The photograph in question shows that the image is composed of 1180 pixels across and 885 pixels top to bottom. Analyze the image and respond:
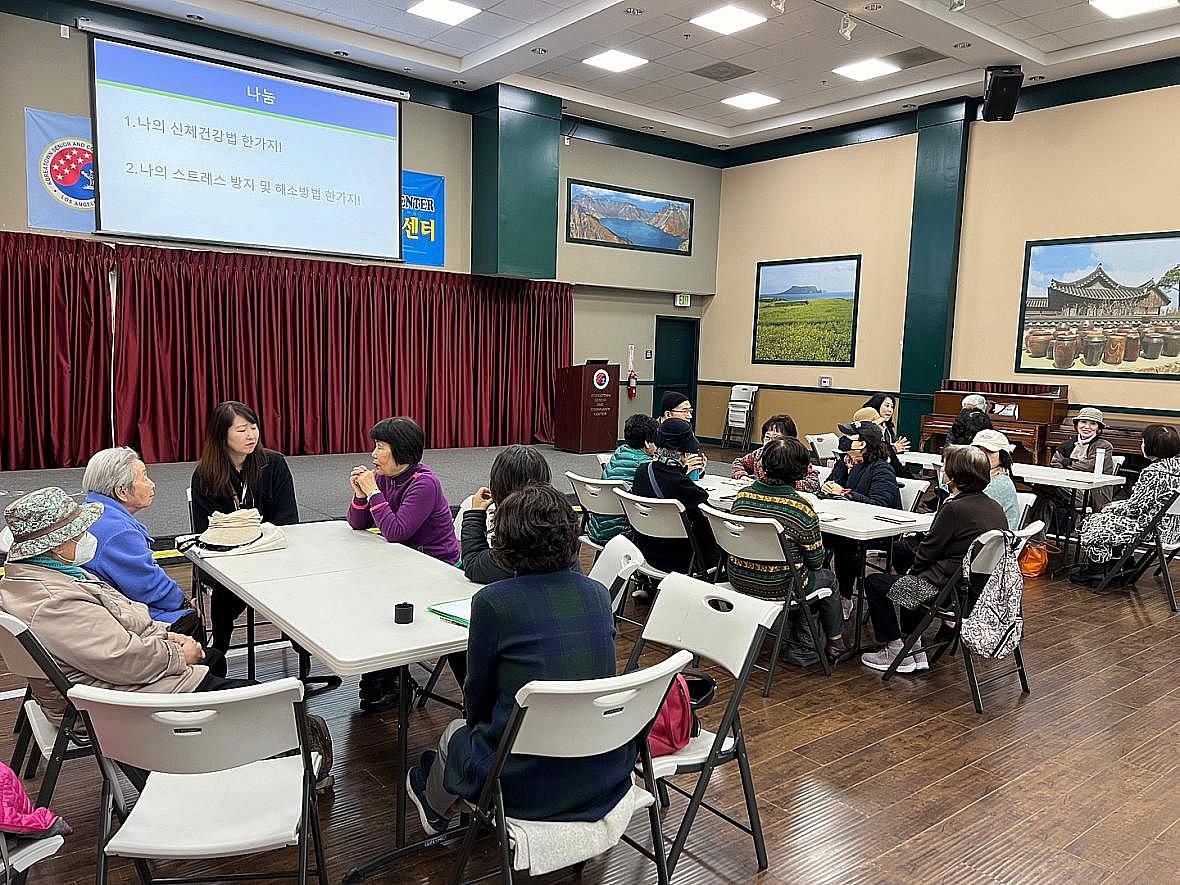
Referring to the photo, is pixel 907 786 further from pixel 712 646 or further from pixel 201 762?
pixel 201 762

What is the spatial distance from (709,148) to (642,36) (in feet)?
13.8

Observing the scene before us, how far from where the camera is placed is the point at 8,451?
7500 mm

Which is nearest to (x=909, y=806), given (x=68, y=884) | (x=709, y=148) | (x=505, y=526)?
(x=505, y=526)

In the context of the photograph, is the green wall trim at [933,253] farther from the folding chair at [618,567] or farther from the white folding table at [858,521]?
the folding chair at [618,567]

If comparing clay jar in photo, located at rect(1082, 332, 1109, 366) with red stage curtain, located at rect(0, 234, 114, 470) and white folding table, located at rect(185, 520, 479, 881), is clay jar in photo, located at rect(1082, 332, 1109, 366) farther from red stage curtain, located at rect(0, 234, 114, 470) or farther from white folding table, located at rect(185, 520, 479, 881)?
red stage curtain, located at rect(0, 234, 114, 470)

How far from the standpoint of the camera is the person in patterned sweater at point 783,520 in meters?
3.75

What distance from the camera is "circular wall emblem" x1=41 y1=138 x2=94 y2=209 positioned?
7.30 metres

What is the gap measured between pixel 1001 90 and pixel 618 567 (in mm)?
7729

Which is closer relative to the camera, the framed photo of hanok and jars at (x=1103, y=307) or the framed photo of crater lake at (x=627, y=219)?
the framed photo of hanok and jars at (x=1103, y=307)

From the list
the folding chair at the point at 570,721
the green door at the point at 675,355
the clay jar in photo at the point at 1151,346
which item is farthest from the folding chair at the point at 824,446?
the folding chair at the point at 570,721

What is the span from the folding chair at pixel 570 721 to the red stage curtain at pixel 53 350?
294 inches

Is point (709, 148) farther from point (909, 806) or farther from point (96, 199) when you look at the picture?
point (909, 806)

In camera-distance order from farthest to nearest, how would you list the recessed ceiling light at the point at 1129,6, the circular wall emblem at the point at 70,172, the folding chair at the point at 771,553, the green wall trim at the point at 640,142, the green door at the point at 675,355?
the green door at the point at 675,355, the green wall trim at the point at 640,142, the circular wall emblem at the point at 70,172, the recessed ceiling light at the point at 1129,6, the folding chair at the point at 771,553

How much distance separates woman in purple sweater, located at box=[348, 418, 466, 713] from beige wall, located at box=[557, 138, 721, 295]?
7.83 meters
